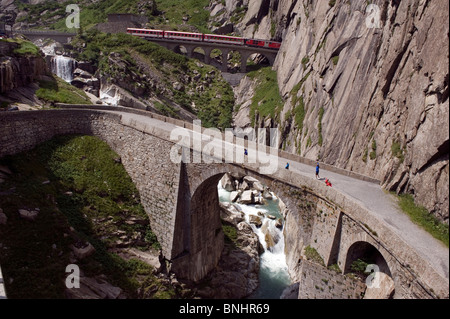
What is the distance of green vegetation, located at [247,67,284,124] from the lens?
4728 centimetres

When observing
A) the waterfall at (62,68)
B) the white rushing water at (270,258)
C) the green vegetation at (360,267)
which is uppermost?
the waterfall at (62,68)

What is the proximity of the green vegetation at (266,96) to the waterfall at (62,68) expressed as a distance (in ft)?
93.1

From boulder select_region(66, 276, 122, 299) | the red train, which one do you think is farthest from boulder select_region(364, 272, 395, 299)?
the red train

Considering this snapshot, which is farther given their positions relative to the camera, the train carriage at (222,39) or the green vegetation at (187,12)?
the green vegetation at (187,12)

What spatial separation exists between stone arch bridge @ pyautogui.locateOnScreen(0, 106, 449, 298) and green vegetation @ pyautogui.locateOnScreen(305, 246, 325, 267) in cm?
23

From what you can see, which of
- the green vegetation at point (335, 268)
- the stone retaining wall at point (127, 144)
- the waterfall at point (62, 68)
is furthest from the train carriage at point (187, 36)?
the green vegetation at point (335, 268)

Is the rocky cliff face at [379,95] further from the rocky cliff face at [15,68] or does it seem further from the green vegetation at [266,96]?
the rocky cliff face at [15,68]

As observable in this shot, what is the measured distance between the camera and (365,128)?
837 inches

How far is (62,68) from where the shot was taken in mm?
49938

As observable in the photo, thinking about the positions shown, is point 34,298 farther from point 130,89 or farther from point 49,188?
point 130,89

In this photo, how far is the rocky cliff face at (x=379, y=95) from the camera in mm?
13594

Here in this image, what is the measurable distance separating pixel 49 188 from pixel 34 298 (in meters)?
9.20

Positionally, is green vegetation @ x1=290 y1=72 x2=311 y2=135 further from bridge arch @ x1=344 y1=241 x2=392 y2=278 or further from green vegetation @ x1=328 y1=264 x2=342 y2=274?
bridge arch @ x1=344 y1=241 x2=392 y2=278
